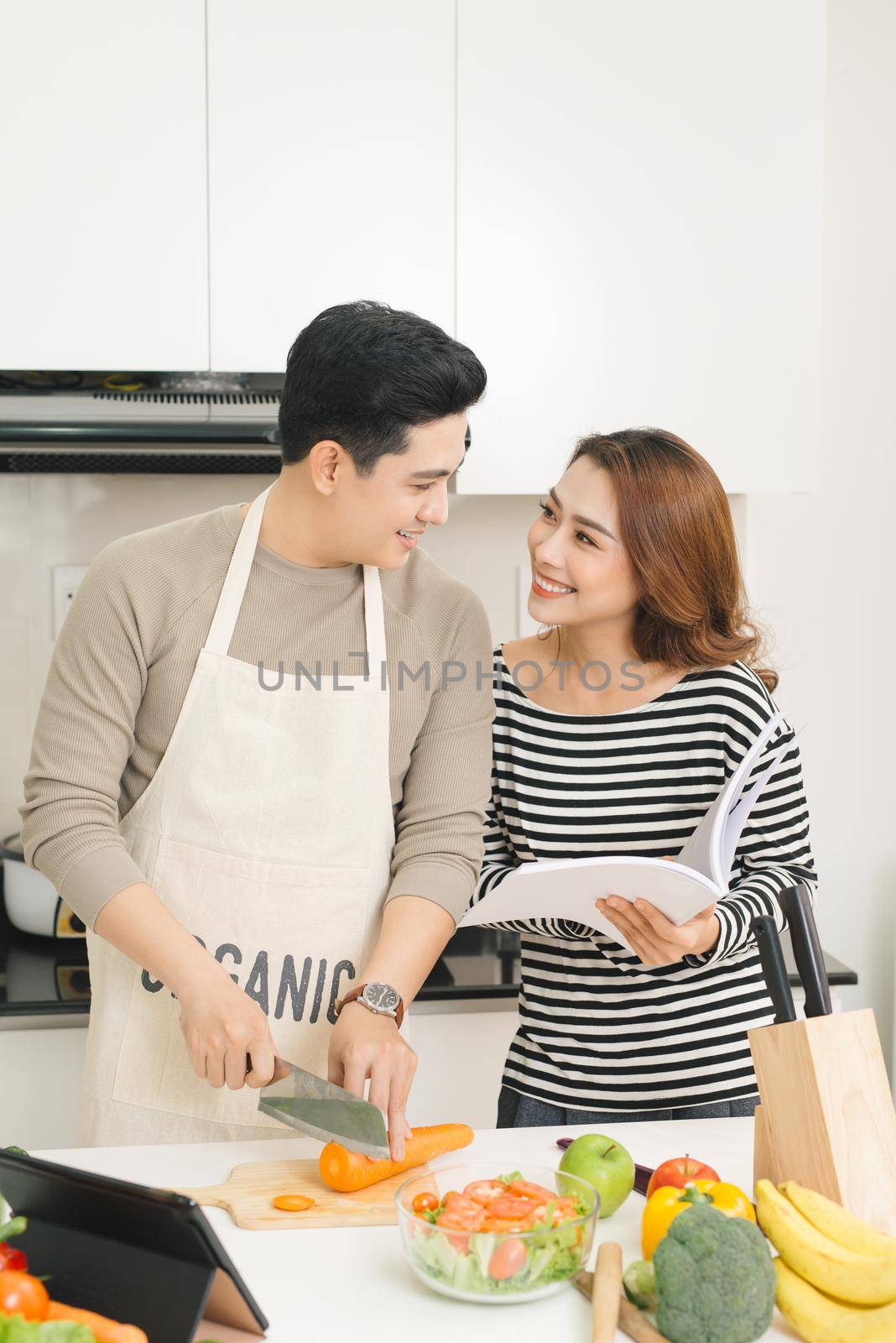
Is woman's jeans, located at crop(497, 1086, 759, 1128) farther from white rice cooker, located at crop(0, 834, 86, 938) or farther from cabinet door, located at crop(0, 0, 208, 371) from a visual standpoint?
cabinet door, located at crop(0, 0, 208, 371)

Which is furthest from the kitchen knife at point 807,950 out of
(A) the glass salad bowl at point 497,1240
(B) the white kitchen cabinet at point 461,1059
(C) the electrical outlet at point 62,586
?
(C) the electrical outlet at point 62,586

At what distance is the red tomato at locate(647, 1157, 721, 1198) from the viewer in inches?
40.9

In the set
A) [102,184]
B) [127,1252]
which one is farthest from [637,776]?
[102,184]

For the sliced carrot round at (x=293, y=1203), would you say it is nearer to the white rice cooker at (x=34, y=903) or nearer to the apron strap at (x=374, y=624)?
the apron strap at (x=374, y=624)

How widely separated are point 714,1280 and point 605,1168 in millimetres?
232

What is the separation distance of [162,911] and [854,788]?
164 cm

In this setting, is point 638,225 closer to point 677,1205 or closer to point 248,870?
point 248,870

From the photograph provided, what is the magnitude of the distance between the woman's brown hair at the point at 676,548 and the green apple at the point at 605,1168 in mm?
666

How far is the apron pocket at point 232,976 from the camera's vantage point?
138 centimetres

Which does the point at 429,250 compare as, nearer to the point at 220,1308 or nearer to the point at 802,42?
the point at 802,42

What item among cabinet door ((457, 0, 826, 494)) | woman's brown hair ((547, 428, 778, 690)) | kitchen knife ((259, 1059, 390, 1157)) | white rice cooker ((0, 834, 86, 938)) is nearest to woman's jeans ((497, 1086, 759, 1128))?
kitchen knife ((259, 1059, 390, 1157))

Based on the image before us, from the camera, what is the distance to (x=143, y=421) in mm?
1970

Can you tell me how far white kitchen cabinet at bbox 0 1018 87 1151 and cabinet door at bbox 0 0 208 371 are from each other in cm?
105

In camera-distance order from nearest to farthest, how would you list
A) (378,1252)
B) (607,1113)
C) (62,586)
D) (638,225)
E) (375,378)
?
(378,1252) → (375,378) → (607,1113) → (638,225) → (62,586)
